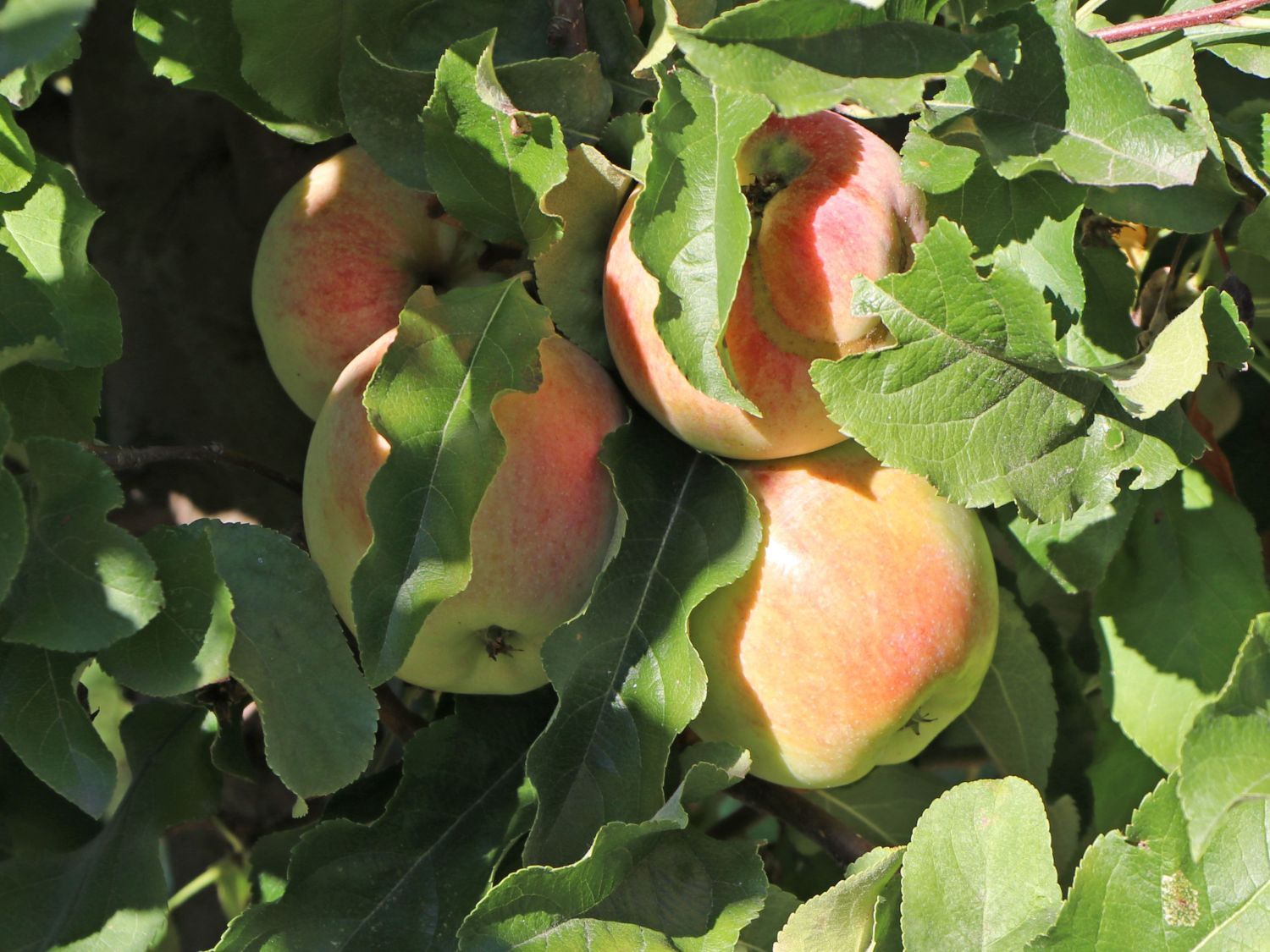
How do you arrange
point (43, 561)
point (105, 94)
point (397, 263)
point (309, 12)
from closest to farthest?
point (43, 561) < point (309, 12) < point (397, 263) < point (105, 94)

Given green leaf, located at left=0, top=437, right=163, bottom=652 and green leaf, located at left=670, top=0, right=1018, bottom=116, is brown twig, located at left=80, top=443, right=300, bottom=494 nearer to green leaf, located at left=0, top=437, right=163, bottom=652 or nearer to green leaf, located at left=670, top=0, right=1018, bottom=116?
green leaf, located at left=0, top=437, right=163, bottom=652

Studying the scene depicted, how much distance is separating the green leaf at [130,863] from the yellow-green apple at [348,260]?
1.05 feet

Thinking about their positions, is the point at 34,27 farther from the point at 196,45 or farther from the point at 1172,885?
the point at 1172,885

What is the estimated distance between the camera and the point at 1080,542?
0.90 meters

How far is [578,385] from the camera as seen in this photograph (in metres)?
0.81

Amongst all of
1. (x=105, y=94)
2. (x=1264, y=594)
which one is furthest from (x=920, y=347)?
(x=105, y=94)

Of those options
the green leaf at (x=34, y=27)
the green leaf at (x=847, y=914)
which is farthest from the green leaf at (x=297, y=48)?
the green leaf at (x=847, y=914)

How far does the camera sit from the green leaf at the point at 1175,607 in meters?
0.95

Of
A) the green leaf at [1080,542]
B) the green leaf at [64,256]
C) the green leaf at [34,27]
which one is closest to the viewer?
the green leaf at [34,27]

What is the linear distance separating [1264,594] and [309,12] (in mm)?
828

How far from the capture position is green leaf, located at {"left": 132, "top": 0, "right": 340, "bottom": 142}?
0.85 m

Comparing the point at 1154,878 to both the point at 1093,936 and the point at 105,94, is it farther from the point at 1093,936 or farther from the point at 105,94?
the point at 105,94

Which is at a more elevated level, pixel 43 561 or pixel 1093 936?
pixel 43 561

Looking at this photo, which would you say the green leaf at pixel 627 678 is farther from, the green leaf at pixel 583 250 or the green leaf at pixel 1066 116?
the green leaf at pixel 1066 116
